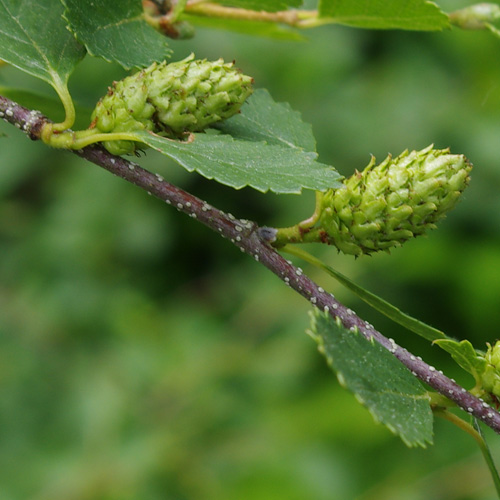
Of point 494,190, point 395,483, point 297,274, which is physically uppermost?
point 297,274

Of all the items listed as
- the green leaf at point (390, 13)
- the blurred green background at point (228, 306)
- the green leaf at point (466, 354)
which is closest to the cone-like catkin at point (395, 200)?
the green leaf at point (466, 354)

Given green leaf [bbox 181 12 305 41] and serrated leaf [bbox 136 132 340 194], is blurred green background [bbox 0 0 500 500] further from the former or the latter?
serrated leaf [bbox 136 132 340 194]

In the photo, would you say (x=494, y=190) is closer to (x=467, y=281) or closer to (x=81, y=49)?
(x=467, y=281)

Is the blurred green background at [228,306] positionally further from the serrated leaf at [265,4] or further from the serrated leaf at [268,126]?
the serrated leaf at [268,126]

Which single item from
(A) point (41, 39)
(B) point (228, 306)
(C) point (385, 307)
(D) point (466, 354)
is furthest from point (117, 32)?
(B) point (228, 306)

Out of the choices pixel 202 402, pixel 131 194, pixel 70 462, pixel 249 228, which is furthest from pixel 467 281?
pixel 249 228

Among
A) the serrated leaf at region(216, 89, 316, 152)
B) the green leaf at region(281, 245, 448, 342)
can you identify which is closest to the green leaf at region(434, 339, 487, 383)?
the green leaf at region(281, 245, 448, 342)
